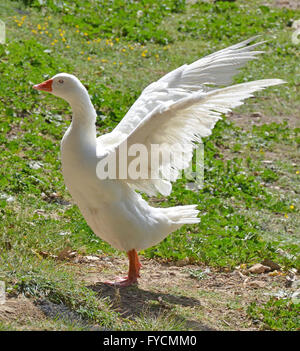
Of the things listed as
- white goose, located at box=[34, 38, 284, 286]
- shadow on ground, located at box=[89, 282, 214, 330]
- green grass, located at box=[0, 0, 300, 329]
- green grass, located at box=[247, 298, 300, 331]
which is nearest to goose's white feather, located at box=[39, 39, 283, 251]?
white goose, located at box=[34, 38, 284, 286]

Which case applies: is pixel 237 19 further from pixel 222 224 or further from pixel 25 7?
pixel 222 224

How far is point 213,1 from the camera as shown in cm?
1559

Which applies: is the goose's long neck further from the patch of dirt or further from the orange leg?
the patch of dirt

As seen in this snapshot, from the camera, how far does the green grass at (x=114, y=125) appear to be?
642cm

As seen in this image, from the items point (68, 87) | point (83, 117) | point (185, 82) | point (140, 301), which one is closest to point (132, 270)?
point (140, 301)

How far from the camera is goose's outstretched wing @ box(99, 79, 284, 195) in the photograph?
4891 mm

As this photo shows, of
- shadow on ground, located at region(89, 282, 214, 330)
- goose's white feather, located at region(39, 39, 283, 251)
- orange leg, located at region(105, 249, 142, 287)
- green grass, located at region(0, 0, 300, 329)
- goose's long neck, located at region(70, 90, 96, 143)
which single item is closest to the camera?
goose's white feather, located at region(39, 39, 283, 251)

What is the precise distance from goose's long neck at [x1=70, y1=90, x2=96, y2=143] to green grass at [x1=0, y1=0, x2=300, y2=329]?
1173 millimetres

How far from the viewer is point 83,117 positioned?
219 inches

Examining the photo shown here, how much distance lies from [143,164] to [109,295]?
1.15 metres

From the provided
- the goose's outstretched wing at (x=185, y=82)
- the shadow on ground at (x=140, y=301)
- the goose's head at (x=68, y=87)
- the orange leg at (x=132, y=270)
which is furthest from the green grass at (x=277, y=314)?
the goose's head at (x=68, y=87)

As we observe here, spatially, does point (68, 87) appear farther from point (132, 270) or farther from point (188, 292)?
point (188, 292)

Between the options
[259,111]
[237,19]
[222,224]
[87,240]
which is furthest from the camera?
[237,19]
